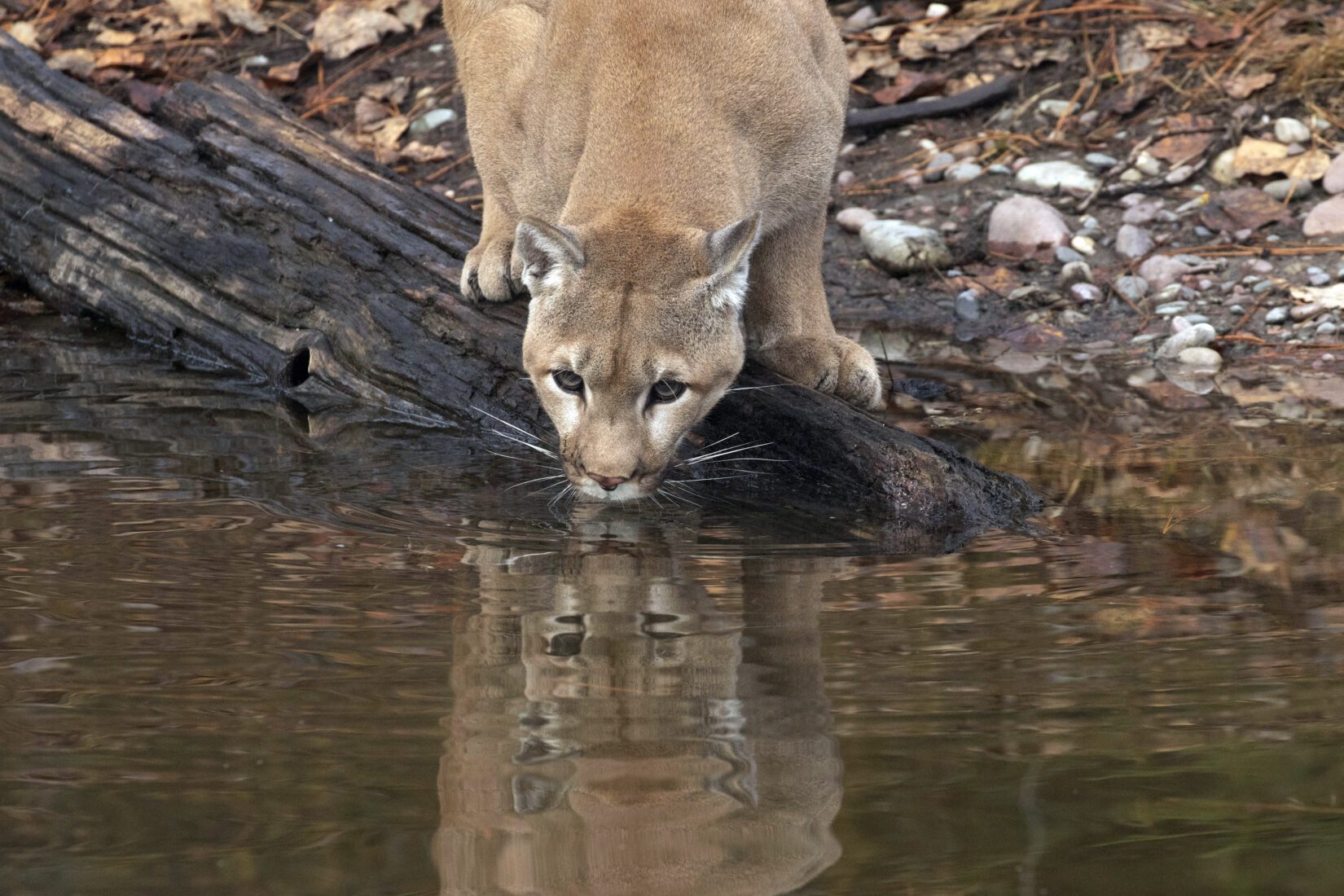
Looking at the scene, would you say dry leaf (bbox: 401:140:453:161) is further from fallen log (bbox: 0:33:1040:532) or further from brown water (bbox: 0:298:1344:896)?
brown water (bbox: 0:298:1344:896)

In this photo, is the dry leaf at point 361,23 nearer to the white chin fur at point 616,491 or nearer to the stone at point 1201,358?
the stone at point 1201,358

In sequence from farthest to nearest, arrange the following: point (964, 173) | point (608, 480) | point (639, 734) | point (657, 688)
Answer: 1. point (964, 173)
2. point (608, 480)
3. point (657, 688)
4. point (639, 734)

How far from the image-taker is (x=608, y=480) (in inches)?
155

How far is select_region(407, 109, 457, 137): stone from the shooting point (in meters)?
8.48

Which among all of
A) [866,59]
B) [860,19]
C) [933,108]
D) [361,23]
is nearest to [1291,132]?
[933,108]

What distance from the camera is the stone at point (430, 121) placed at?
8.48 meters

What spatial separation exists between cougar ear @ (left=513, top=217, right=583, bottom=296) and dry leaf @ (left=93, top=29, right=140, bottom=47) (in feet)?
20.1

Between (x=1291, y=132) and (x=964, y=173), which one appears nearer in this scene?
(x=1291, y=132)

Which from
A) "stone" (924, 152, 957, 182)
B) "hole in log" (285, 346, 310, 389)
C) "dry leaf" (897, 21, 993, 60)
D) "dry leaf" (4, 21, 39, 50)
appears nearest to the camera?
"hole in log" (285, 346, 310, 389)

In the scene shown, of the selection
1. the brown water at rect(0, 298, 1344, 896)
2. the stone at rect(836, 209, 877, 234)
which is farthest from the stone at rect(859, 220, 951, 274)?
the brown water at rect(0, 298, 1344, 896)

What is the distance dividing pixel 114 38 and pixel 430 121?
2.19 meters

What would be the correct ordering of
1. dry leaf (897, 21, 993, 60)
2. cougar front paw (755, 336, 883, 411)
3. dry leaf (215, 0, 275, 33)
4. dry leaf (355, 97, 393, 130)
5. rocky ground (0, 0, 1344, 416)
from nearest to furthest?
1. cougar front paw (755, 336, 883, 411)
2. rocky ground (0, 0, 1344, 416)
3. dry leaf (897, 21, 993, 60)
4. dry leaf (355, 97, 393, 130)
5. dry leaf (215, 0, 275, 33)

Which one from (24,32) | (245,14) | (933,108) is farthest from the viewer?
(245,14)

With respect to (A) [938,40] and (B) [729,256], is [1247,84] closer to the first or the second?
(A) [938,40]
